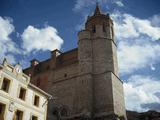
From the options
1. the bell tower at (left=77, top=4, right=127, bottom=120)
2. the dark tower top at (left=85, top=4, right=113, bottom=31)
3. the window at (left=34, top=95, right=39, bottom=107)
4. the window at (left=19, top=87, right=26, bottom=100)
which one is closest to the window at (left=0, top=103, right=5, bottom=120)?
the window at (left=19, top=87, right=26, bottom=100)

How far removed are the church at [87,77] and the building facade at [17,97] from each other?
1029 cm

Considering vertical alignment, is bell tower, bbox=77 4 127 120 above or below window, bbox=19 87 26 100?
above

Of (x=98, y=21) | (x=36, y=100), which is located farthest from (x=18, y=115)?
(x=98, y=21)

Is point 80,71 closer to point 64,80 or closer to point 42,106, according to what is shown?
point 64,80

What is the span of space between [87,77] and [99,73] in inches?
79.5

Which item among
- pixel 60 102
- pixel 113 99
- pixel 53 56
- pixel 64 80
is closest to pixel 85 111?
pixel 113 99

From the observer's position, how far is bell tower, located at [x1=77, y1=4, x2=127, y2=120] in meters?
31.6

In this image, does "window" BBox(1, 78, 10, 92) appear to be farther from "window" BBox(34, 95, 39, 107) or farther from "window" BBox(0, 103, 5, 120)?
"window" BBox(34, 95, 39, 107)

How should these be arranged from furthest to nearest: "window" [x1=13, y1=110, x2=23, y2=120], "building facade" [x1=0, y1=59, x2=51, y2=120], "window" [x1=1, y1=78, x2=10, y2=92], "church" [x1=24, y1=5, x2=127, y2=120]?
"church" [x1=24, y1=5, x2=127, y2=120] < "window" [x1=13, y1=110, x2=23, y2=120] < "window" [x1=1, y1=78, x2=10, y2=92] < "building facade" [x1=0, y1=59, x2=51, y2=120]

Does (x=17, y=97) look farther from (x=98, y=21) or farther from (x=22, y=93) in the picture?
(x=98, y=21)

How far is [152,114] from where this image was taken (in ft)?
117

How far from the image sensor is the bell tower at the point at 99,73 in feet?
104

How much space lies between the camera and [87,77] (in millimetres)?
34562

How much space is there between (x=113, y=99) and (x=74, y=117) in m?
6.06
